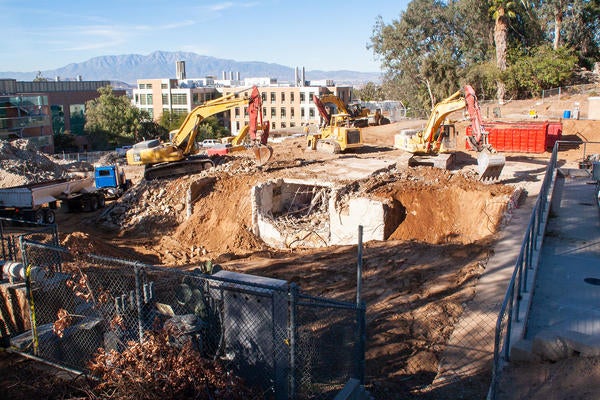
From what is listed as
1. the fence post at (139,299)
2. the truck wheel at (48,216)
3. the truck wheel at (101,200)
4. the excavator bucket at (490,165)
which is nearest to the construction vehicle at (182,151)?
the truck wheel at (101,200)

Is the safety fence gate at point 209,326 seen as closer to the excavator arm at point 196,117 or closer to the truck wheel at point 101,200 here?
the excavator arm at point 196,117

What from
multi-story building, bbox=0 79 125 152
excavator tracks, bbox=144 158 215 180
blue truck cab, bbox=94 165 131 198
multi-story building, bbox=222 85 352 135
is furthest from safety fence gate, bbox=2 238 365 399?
multi-story building, bbox=222 85 352 135

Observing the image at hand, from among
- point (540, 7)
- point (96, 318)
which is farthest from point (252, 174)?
point (540, 7)

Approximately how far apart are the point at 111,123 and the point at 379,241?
181 feet

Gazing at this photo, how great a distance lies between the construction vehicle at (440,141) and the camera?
21688mm

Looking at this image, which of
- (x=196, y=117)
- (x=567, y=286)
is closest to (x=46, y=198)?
(x=196, y=117)

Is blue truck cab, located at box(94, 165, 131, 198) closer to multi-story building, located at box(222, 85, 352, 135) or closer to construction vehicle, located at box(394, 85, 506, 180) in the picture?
construction vehicle, located at box(394, 85, 506, 180)

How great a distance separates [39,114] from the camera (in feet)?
192

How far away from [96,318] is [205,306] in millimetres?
2192

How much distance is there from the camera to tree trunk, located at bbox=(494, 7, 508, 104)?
47.6m

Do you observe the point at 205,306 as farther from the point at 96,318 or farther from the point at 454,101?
the point at 454,101

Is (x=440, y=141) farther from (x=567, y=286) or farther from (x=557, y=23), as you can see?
(x=557, y=23)

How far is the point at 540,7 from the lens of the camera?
51.1m

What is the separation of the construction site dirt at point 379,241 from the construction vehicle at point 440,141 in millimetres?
853
